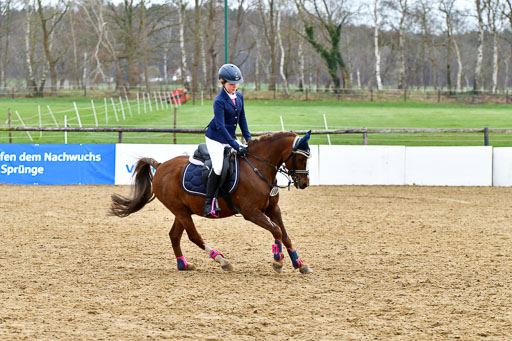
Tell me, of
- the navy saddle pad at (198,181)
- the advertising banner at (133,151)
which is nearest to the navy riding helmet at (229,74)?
the navy saddle pad at (198,181)

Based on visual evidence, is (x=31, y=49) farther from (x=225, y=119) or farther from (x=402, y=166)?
(x=225, y=119)

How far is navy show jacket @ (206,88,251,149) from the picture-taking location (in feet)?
25.5

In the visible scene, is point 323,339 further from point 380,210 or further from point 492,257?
point 380,210

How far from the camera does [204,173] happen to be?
26.3 ft

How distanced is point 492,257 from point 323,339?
173 inches

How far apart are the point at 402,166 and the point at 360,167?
3.98ft

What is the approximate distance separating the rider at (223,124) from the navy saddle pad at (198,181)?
0.41ft

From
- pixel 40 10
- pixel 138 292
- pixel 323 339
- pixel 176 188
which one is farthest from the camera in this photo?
pixel 40 10

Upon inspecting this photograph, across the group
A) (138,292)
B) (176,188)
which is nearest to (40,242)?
(176,188)

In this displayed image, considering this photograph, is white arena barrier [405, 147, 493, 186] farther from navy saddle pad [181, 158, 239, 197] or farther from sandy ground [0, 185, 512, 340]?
navy saddle pad [181, 158, 239, 197]

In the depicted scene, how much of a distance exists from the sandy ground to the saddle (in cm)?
104

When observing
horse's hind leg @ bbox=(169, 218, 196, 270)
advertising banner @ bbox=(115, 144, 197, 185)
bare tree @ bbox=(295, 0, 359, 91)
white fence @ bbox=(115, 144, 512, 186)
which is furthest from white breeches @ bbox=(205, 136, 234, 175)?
bare tree @ bbox=(295, 0, 359, 91)

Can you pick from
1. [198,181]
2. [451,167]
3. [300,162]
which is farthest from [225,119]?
[451,167]

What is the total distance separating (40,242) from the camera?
32.4ft
